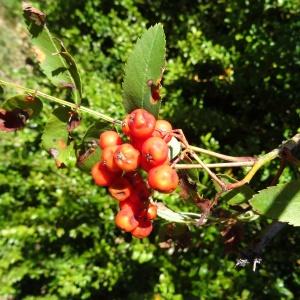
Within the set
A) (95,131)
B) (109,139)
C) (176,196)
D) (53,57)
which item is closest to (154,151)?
(109,139)

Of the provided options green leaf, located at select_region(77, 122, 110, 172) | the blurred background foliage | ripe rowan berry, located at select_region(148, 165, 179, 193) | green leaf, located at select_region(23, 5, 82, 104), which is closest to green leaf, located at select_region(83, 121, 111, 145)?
green leaf, located at select_region(77, 122, 110, 172)

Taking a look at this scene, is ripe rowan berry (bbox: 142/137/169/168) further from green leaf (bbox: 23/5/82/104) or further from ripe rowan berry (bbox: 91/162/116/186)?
green leaf (bbox: 23/5/82/104)

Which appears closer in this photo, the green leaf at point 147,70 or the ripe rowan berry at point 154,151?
the ripe rowan berry at point 154,151

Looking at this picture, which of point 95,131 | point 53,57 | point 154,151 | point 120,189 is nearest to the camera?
point 154,151

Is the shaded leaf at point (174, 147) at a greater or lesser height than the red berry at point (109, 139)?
greater

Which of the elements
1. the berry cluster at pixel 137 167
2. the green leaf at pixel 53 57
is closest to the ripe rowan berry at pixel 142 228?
the berry cluster at pixel 137 167

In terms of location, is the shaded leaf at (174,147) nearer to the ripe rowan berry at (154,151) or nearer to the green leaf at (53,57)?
the ripe rowan berry at (154,151)

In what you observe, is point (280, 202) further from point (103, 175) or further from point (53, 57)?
point (53, 57)

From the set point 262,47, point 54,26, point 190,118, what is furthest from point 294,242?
point 54,26
